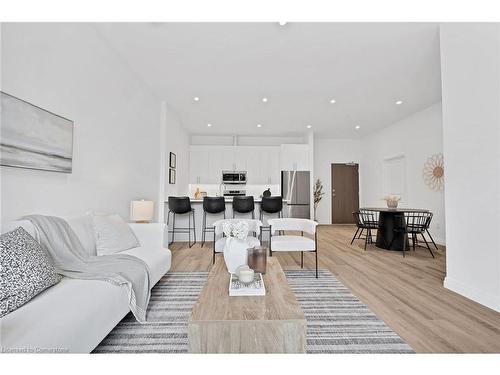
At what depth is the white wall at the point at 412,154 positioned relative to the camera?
5152 mm

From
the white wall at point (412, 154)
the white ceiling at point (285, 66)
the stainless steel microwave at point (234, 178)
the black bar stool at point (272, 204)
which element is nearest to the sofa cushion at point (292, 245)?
the black bar stool at point (272, 204)

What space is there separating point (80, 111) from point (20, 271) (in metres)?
1.96

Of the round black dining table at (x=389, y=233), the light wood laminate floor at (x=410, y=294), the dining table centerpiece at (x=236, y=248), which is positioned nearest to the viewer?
the light wood laminate floor at (x=410, y=294)

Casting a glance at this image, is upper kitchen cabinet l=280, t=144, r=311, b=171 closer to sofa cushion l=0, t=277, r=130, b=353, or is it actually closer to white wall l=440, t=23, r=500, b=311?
white wall l=440, t=23, r=500, b=311

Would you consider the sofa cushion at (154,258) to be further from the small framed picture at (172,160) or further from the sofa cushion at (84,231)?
the small framed picture at (172,160)

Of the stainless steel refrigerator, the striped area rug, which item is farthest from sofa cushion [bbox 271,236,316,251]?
the stainless steel refrigerator

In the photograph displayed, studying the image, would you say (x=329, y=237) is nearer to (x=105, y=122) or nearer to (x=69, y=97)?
(x=105, y=122)

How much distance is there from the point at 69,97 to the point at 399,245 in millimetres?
5243

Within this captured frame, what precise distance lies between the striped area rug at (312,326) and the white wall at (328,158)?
19.0 ft

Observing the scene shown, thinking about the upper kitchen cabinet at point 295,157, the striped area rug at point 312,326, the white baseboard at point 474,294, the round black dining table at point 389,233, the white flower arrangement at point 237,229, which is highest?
the upper kitchen cabinet at point 295,157

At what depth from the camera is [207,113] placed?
582 cm
